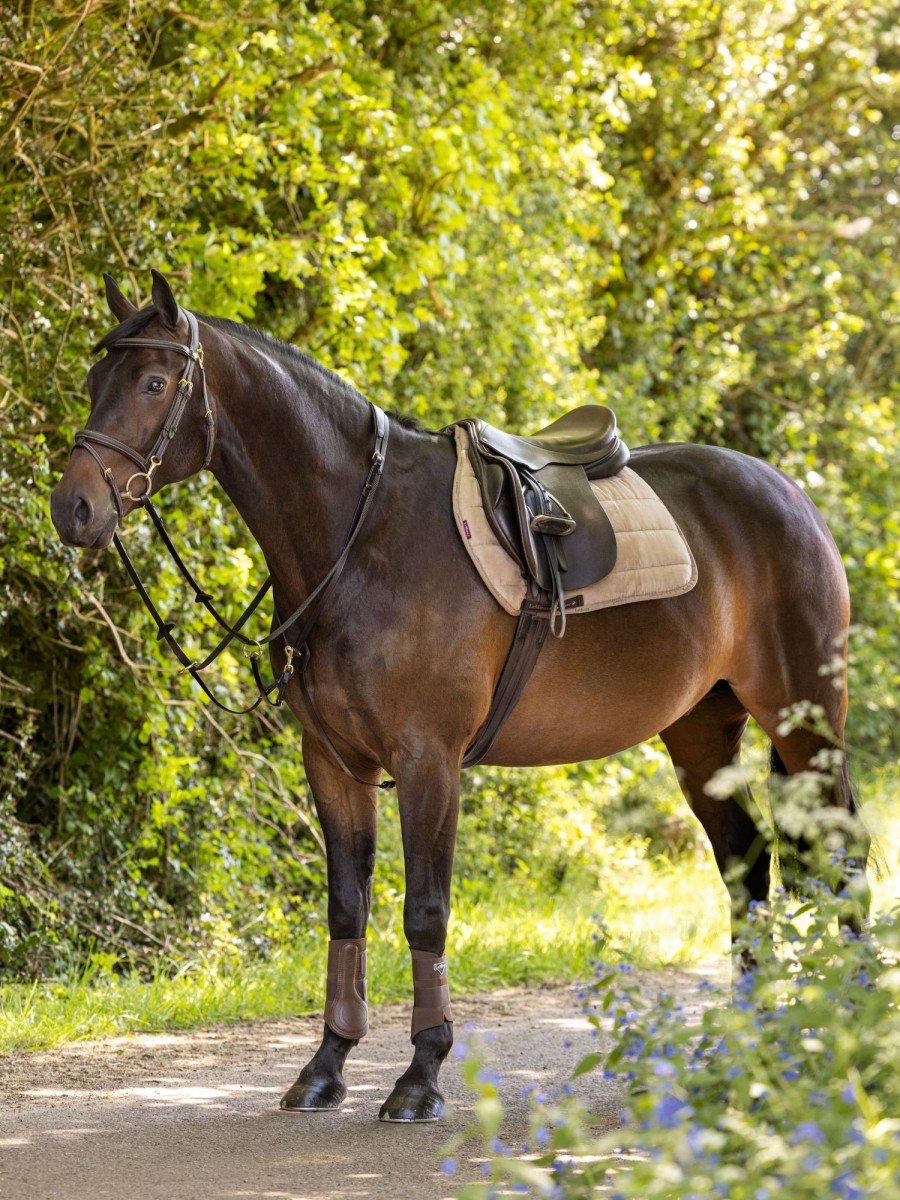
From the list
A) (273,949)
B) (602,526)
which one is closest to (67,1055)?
(273,949)

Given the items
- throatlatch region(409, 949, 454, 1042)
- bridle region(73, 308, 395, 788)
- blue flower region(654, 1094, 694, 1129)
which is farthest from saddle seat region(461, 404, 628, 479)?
blue flower region(654, 1094, 694, 1129)

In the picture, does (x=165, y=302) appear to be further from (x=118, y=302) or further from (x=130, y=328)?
(x=118, y=302)

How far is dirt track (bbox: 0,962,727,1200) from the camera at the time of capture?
3049 millimetres

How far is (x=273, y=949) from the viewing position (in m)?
6.12

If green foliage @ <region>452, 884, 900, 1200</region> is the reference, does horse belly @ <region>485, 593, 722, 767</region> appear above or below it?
above

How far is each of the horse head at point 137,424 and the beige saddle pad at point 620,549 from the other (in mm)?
772

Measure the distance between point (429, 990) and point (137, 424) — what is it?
173 cm

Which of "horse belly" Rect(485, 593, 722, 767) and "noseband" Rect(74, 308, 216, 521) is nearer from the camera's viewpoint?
"noseband" Rect(74, 308, 216, 521)

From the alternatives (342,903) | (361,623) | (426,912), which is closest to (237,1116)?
(342,903)

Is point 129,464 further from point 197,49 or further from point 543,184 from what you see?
point 543,184

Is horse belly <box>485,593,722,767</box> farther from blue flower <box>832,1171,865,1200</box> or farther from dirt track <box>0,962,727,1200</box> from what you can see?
blue flower <box>832,1171,865,1200</box>

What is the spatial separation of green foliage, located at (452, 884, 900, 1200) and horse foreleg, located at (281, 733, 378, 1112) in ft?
4.40

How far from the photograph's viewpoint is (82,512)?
3285 mm

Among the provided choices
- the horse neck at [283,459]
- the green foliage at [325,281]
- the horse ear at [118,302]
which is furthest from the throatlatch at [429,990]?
the green foliage at [325,281]
